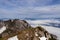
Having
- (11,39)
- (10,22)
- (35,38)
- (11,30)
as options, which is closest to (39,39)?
(35,38)

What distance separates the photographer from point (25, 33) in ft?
107

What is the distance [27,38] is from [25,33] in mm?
973

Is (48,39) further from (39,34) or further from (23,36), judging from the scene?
(23,36)

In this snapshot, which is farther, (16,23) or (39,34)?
(16,23)

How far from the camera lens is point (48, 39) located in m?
35.9

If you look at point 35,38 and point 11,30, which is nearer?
point 35,38

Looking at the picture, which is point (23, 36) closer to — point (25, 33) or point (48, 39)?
point (25, 33)

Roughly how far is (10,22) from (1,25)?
2.96 metres

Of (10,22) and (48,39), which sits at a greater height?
(10,22)

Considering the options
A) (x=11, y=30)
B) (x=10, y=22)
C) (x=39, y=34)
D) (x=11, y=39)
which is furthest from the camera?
(x=10, y=22)

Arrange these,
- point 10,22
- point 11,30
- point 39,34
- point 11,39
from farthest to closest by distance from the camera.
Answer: point 10,22
point 11,30
point 39,34
point 11,39

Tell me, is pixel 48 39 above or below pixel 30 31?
below

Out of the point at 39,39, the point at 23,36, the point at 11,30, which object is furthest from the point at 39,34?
the point at 11,30

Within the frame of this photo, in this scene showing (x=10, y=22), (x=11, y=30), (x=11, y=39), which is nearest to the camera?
(x=11, y=39)
